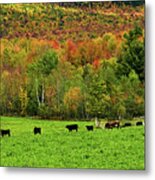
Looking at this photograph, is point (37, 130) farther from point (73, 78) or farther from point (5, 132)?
point (73, 78)

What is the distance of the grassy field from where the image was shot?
289 cm

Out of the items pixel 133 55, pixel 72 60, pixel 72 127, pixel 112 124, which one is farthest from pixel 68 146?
pixel 133 55

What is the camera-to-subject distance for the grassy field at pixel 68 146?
9.50ft

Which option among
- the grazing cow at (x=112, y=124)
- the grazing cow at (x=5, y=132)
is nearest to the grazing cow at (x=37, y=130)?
the grazing cow at (x=5, y=132)

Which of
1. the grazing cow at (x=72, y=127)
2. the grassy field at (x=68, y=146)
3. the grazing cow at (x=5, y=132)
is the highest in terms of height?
the grazing cow at (x=72, y=127)

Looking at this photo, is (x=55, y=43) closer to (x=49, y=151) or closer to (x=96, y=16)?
(x=96, y=16)

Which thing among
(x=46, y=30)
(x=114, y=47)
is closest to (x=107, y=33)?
(x=114, y=47)

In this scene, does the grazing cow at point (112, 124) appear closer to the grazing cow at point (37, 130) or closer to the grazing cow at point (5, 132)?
the grazing cow at point (37, 130)

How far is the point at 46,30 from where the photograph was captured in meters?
2.99

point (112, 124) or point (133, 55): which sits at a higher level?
point (133, 55)

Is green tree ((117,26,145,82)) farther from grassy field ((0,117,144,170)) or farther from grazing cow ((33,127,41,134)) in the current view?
grazing cow ((33,127,41,134))

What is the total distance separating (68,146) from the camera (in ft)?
9.67

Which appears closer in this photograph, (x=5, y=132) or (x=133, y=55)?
(x=133, y=55)

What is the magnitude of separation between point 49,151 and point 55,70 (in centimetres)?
35
